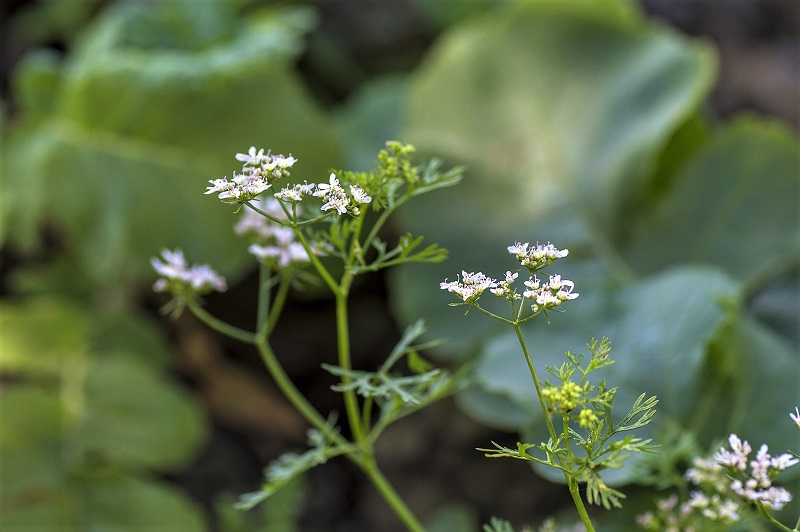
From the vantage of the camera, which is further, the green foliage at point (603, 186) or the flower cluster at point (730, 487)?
the green foliage at point (603, 186)

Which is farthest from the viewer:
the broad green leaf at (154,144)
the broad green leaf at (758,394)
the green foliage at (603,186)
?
the broad green leaf at (154,144)

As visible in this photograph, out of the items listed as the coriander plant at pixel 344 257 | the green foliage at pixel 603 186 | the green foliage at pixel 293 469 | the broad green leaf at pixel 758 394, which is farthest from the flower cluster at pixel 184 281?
the broad green leaf at pixel 758 394

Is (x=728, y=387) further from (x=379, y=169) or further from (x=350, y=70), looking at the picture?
(x=350, y=70)

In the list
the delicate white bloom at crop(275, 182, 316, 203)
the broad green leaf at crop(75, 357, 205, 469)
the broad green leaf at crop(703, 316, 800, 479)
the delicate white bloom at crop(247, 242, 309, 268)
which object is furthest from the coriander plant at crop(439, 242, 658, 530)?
the broad green leaf at crop(75, 357, 205, 469)

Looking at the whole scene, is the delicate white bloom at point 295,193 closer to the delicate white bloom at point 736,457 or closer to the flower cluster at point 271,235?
the flower cluster at point 271,235

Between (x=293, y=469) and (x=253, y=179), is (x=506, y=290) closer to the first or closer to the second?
(x=253, y=179)

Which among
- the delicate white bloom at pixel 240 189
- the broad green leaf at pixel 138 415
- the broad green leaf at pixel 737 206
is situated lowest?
the broad green leaf at pixel 138 415

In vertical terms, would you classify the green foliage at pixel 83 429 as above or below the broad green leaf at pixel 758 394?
below
